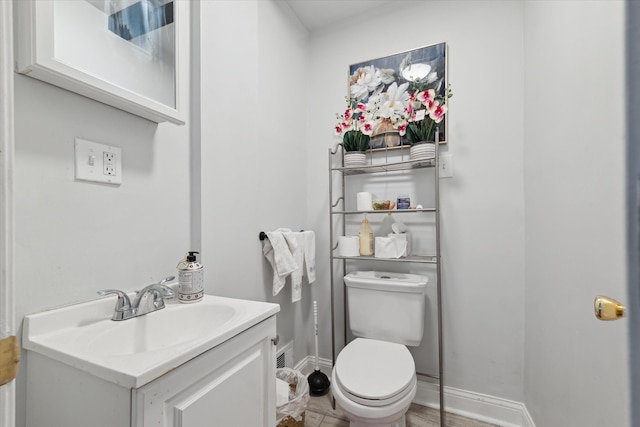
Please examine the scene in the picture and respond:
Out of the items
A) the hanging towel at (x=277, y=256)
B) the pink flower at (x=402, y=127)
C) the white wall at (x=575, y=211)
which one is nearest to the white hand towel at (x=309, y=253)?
the hanging towel at (x=277, y=256)

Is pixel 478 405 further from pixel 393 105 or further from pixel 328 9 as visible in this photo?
pixel 328 9

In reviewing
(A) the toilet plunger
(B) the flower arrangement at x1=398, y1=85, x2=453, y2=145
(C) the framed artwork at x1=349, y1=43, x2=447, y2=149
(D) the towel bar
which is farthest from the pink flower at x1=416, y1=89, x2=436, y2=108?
(A) the toilet plunger

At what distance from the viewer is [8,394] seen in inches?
13.6

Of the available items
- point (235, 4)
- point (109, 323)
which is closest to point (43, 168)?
point (109, 323)

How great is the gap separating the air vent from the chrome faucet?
0.91 meters

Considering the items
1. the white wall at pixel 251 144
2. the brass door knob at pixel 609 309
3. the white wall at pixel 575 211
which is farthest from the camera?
the white wall at pixel 251 144

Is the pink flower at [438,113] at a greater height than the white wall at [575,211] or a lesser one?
greater

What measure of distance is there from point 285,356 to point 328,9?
222 centimetres

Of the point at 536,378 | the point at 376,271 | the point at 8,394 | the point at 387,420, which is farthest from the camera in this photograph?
the point at 376,271

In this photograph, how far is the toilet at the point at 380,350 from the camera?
3.78 ft

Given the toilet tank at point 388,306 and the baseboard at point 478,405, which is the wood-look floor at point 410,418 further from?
the toilet tank at point 388,306

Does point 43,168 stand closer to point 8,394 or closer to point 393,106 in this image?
point 8,394

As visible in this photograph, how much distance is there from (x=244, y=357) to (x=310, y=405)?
3.55 feet

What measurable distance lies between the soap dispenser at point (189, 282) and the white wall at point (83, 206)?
11 centimetres
